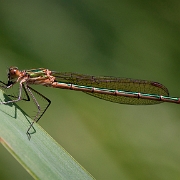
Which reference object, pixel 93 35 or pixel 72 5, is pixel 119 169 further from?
pixel 72 5

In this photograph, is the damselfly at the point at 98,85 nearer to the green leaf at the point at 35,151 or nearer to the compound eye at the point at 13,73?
the compound eye at the point at 13,73

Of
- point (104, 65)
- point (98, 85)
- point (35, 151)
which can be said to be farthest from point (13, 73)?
point (35, 151)

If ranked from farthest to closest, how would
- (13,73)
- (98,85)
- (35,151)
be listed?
(98,85), (13,73), (35,151)

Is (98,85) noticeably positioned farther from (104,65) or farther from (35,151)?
(35,151)

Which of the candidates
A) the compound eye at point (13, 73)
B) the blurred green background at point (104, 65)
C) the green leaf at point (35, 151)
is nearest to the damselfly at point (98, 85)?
the compound eye at point (13, 73)

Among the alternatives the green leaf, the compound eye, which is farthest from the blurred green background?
the green leaf
